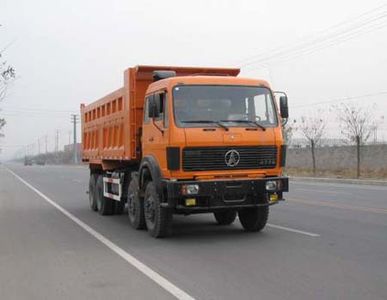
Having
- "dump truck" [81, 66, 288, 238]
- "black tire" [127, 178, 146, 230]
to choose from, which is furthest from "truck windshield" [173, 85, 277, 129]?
"black tire" [127, 178, 146, 230]

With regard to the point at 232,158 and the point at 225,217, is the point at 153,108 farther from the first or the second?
the point at 225,217

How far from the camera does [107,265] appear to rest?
8898mm

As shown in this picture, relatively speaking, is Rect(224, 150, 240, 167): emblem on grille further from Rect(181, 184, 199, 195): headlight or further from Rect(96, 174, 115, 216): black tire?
Rect(96, 174, 115, 216): black tire

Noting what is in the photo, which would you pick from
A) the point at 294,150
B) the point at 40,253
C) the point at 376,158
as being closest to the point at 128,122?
the point at 40,253

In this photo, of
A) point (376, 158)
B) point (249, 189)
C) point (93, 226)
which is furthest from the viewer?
point (376, 158)

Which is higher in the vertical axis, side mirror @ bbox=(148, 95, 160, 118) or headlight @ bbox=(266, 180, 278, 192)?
side mirror @ bbox=(148, 95, 160, 118)

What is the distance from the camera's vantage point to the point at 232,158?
1088 cm

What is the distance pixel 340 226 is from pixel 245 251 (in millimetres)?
3613

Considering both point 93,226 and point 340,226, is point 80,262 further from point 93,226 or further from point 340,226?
point 340,226

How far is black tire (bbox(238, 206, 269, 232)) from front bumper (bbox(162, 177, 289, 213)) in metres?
0.65

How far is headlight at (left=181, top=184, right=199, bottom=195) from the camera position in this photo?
1055cm

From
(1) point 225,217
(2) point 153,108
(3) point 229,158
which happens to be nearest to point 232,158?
(3) point 229,158

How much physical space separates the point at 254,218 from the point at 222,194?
5.31 ft

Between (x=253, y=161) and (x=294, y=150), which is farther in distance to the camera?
(x=294, y=150)
